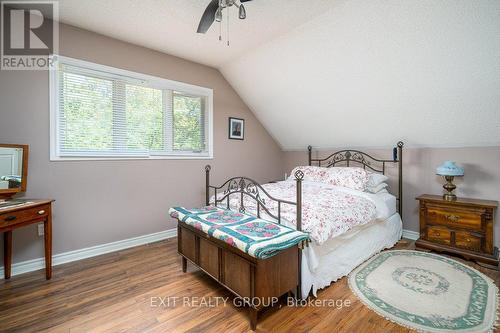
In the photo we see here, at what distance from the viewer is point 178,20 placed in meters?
2.47

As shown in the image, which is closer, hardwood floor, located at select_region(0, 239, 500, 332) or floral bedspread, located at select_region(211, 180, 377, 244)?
hardwood floor, located at select_region(0, 239, 500, 332)

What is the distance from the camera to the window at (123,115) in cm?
256

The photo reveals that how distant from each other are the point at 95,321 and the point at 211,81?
331 centimetres

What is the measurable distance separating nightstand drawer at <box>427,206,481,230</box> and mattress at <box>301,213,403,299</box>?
43 cm

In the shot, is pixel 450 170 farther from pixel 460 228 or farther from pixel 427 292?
pixel 427 292

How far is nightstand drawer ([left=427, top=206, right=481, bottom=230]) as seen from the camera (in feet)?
8.23

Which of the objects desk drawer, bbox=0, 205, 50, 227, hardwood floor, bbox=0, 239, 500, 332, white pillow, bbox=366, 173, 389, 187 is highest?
white pillow, bbox=366, 173, 389, 187

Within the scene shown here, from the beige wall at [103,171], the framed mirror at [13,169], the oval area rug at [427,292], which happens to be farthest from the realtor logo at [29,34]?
the oval area rug at [427,292]

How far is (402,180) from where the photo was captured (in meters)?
A: 3.35

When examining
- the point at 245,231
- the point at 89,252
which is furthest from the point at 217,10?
the point at 89,252

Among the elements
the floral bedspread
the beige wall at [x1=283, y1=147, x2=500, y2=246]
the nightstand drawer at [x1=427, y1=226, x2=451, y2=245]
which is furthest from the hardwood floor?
the beige wall at [x1=283, y1=147, x2=500, y2=246]

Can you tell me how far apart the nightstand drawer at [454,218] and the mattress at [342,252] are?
43 centimetres

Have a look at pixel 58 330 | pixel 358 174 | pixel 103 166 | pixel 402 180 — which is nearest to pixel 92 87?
pixel 103 166

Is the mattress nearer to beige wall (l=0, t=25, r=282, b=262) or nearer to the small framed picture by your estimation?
beige wall (l=0, t=25, r=282, b=262)
